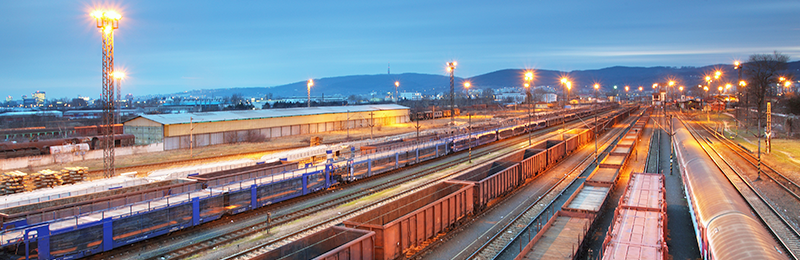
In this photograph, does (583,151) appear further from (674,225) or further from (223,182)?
(223,182)

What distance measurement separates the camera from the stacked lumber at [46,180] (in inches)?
1152

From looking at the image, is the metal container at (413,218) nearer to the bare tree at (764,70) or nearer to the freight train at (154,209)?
the freight train at (154,209)

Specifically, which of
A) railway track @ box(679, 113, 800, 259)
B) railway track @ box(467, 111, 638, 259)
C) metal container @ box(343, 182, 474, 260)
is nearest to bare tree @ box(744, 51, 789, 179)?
railway track @ box(679, 113, 800, 259)

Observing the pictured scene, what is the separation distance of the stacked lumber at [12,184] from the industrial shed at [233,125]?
54.6ft

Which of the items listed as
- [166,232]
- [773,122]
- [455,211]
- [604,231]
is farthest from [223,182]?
[773,122]

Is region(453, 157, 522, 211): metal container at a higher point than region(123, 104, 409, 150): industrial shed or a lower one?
lower

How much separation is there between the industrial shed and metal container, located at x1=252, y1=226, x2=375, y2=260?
35.2 metres

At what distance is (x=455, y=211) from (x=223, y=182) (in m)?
13.1

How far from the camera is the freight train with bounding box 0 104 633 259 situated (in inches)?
620

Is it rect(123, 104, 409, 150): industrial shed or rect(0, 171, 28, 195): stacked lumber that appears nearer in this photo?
rect(0, 171, 28, 195): stacked lumber

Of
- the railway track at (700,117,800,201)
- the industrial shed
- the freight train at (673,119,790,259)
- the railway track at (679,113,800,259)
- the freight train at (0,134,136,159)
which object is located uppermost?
the industrial shed

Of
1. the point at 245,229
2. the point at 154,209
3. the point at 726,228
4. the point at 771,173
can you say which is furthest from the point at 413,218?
the point at 771,173

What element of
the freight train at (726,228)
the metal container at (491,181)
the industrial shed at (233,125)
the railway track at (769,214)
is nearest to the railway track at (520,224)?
the metal container at (491,181)

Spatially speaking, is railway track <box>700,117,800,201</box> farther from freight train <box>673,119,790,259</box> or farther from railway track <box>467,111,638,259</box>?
railway track <box>467,111,638,259</box>
